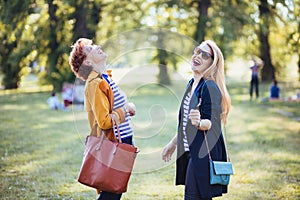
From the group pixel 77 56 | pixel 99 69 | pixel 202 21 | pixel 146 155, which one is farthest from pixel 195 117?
pixel 202 21

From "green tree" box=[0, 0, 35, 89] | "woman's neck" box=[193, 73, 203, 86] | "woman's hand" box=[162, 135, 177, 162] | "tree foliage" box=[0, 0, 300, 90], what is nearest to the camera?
"woman's neck" box=[193, 73, 203, 86]

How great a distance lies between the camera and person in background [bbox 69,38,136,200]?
319cm

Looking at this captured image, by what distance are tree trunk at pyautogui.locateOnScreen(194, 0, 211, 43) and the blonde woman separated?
13089 millimetres

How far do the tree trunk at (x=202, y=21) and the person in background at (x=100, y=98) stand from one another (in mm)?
13112

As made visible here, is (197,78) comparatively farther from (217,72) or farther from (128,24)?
(128,24)

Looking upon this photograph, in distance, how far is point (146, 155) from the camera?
4.88 metres

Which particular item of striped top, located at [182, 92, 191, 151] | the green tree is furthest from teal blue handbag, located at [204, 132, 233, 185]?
the green tree

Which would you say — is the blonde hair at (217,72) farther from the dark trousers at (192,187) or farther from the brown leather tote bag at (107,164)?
the brown leather tote bag at (107,164)

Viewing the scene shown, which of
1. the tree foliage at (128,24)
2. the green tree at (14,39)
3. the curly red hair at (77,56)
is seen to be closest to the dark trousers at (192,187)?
the curly red hair at (77,56)

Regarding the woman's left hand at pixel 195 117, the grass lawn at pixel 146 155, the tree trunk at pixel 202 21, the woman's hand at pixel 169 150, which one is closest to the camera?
the woman's left hand at pixel 195 117

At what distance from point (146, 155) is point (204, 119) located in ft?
6.05

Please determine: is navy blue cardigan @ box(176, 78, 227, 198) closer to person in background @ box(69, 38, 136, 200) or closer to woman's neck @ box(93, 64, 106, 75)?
person in background @ box(69, 38, 136, 200)

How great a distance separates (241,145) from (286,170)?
72.7 inches

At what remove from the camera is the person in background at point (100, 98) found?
3.19 meters
